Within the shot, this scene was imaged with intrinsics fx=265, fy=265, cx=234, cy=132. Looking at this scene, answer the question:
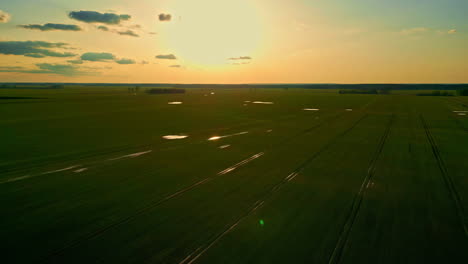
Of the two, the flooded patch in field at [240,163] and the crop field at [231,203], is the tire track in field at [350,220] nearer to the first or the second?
the crop field at [231,203]

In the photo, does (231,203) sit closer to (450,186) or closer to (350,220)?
(350,220)

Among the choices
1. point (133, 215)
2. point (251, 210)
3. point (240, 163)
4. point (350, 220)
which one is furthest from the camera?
point (240, 163)

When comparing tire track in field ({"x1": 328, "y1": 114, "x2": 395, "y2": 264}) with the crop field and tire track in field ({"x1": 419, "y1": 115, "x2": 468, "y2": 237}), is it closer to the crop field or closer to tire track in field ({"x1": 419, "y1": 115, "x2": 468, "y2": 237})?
the crop field

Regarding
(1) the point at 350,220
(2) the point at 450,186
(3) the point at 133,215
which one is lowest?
(2) the point at 450,186

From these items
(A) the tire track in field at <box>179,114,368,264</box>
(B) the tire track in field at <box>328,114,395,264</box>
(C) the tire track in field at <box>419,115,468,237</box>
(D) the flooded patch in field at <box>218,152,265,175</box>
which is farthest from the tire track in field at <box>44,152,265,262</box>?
(C) the tire track in field at <box>419,115,468,237</box>

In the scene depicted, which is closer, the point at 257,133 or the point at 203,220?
the point at 203,220

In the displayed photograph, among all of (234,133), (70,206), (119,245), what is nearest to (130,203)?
(70,206)

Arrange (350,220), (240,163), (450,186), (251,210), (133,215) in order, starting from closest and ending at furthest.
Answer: (350,220), (133,215), (251,210), (450,186), (240,163)

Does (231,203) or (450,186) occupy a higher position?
(231,203)

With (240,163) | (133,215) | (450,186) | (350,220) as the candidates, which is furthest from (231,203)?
(450,186)

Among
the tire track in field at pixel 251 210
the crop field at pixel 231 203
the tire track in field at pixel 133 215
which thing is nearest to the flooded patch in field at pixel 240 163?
the tire track in field at pixel 133 215

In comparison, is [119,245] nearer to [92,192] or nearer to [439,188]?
[92,192]
